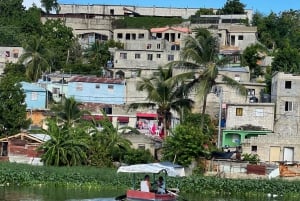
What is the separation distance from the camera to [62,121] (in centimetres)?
4475

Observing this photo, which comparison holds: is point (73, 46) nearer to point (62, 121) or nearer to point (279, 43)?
point (279, 43)

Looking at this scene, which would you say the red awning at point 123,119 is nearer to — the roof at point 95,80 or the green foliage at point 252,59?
the roof at point 95,80

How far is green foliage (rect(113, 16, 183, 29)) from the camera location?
84875 millimetres

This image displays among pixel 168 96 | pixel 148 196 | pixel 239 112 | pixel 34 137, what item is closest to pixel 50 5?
pixel 239 112

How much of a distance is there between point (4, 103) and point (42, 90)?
31.8 ft

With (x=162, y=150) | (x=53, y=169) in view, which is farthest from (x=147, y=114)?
(x=53, y=169)

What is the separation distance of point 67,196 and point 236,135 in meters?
20.5

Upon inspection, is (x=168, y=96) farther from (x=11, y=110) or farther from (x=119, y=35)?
(x=119, y=35)

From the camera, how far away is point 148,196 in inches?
1097

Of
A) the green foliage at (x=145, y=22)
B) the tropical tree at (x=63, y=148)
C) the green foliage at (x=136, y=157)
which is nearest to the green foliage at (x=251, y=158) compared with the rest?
the green foliage at (x=136, y=157)

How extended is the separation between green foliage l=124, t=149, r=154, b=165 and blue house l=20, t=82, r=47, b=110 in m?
17.1

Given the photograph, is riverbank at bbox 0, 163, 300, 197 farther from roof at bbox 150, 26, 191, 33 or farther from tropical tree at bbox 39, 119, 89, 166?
roof at bbox 150, 26, 191, 33

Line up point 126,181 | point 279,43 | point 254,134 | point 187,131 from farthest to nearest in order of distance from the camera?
point 279,43, point 254,134, point 187,131, point 126,181

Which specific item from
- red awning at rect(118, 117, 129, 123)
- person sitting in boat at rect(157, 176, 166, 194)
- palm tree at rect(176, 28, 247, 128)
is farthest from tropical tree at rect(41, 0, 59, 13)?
person sitting in boat at rect(157, 176, 166, 194)
